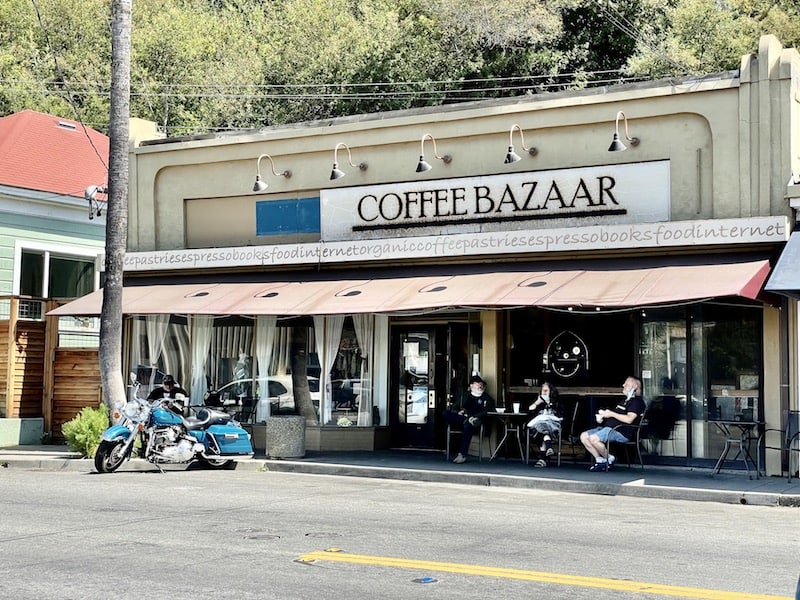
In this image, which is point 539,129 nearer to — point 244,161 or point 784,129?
point 784,129

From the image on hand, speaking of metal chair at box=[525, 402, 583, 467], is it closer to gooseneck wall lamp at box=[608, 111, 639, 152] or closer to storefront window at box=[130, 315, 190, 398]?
gooseneck wall lamp at box=[608, 111, 639, 152]

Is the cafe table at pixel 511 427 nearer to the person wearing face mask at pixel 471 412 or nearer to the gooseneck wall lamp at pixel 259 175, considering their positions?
the person wearing face mask at pixel 471 412

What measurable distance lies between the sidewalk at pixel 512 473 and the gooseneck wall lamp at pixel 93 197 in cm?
658

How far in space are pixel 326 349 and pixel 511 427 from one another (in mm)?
4036

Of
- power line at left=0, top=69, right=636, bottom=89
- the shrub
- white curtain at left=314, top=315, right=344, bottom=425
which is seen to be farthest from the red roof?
power line at left=0, top=69, right=636, bottom=89

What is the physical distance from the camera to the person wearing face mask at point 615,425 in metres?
16.1

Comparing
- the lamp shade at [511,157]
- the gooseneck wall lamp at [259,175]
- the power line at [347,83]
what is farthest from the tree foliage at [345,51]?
the lamp shade at [511,157]

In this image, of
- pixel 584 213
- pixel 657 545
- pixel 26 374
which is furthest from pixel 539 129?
pixel 26 374

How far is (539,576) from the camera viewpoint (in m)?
7.94

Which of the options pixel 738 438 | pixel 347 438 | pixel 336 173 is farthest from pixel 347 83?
pixel 738 438

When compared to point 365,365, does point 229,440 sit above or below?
below

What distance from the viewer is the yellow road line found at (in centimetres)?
733

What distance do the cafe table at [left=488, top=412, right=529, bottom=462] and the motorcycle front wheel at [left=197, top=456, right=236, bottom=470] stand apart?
14.0 feet

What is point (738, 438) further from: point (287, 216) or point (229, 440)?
point (287, 216)
